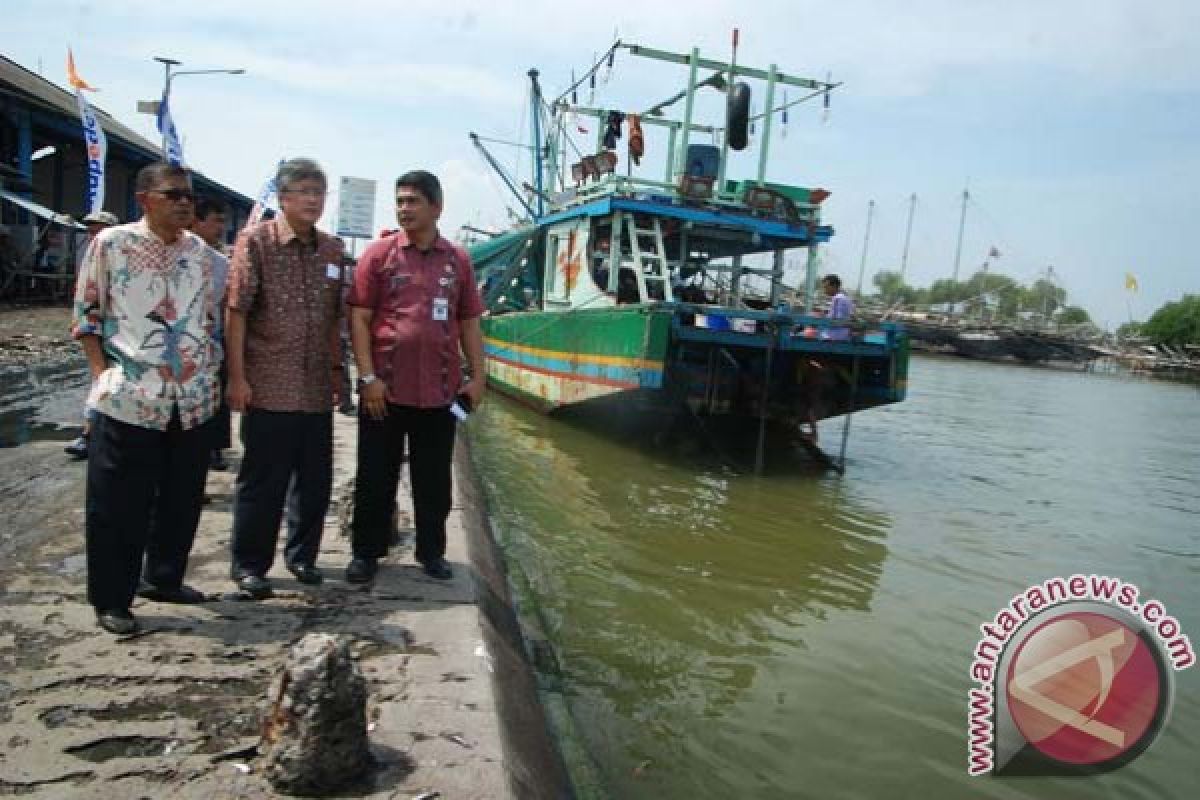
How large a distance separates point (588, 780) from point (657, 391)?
19.9 feet

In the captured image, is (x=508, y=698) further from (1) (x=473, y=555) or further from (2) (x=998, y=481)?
(2) (x=998, y=481)

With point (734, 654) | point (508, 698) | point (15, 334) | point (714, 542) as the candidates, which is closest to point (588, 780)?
point (508, 698)

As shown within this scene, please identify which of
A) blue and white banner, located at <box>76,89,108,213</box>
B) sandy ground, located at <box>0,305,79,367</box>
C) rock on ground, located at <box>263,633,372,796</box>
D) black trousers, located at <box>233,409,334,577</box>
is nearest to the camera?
rock on ground, located at <box>263,633,372,796</box>

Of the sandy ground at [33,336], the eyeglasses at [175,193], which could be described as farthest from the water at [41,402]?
the eyeglasses at [175,193]

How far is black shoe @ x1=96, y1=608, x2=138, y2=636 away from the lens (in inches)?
109

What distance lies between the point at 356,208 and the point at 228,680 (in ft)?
52.0

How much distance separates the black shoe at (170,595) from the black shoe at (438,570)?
88cm

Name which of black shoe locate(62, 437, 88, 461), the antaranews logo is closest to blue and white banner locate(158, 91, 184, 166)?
black shoe locate(62, 437, 88, 461)

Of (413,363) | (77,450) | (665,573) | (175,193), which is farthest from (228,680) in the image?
(77,450)

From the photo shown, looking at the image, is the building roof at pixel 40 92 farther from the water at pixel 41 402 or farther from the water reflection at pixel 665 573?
the water reflection at pixel 665 573

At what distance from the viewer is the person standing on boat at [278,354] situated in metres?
3.16

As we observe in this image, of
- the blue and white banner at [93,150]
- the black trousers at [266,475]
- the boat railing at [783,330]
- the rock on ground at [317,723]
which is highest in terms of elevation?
the blue and white banner at [93,150]

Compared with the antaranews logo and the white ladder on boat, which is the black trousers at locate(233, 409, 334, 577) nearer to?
the antaranews logo

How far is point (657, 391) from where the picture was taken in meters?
8.71
